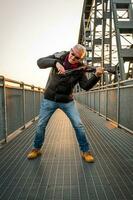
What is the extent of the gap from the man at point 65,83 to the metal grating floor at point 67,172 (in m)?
0.33

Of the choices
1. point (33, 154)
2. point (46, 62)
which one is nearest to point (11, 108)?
point (33, 154)

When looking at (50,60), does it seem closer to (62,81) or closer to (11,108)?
(62,81)

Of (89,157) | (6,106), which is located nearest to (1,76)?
(6,106)

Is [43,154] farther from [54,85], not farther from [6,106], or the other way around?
[6,106]

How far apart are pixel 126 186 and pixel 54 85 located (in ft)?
6.79

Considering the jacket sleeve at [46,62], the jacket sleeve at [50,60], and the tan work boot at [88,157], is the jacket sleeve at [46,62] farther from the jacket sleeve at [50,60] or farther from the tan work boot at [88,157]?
the tan work boot at [88,157]

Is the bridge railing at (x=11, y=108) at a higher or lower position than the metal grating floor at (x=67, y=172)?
higher

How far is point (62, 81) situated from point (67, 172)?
4.68 feet

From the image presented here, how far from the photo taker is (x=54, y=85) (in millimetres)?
5719

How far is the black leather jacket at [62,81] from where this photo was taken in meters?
5.60

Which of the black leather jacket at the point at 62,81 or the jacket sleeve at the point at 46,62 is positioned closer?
the jacket sleeve at the point at 46,62

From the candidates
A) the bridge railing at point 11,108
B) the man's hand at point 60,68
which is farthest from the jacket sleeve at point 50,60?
the bridge railing at point 11,108

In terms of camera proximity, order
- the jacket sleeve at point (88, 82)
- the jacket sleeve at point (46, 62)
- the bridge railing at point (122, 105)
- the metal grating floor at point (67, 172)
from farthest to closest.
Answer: the bridge railing at point (122, 105)
the jacket sleeve at point (88, 82)
the jacket sleeve at point (46, 62)
the metal grating floor at point (67, 172)

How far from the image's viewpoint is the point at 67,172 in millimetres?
5027
